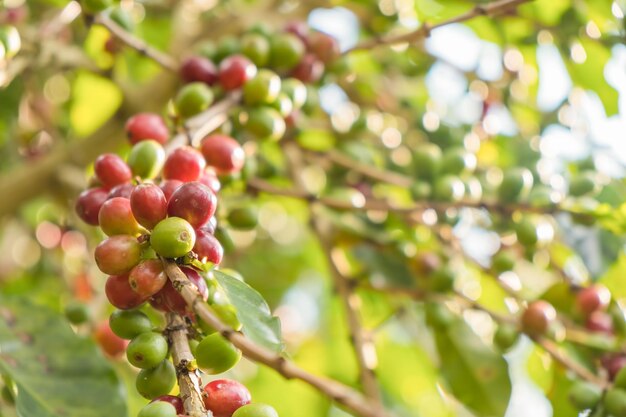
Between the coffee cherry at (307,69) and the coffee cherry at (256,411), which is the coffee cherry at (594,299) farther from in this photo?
the coffee cherry at (256,411)

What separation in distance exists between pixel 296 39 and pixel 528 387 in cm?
139

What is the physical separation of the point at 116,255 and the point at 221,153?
10.7 inches

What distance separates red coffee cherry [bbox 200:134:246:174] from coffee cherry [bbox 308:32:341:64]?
1.45 feet

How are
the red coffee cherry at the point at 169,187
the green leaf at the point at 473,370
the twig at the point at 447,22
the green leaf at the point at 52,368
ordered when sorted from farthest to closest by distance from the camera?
the green leaf at the point at 473,370 < the twig at the point at 447,22 < the green leaf at the point at 52,368 < the red coffee cherry at the point at 169,187

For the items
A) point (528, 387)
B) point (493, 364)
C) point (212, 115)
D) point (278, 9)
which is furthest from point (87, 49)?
point (528, 387)

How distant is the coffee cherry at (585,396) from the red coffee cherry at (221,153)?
1.75ft

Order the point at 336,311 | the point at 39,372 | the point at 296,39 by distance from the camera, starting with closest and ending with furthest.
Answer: the point at 39,372, the point at 296,39, the point at 336,311

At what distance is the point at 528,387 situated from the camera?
2.21 metres

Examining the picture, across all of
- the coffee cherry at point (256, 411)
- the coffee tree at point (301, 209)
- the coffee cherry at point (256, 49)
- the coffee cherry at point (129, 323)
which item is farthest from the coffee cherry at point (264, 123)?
the coffee cherry at point (256, 411)

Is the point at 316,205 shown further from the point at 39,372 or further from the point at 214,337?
the point at 214,337

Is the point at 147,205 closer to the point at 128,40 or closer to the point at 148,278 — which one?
the point at 148,278

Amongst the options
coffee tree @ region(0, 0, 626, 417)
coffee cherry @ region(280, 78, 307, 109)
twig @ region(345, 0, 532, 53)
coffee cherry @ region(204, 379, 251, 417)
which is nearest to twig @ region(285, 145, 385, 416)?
coffee tree @ region(0, 0, 626, 417)

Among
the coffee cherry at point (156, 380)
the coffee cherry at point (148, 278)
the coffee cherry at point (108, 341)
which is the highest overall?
Result: the coffee cherry at point (148, 278)

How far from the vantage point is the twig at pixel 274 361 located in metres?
0.52
